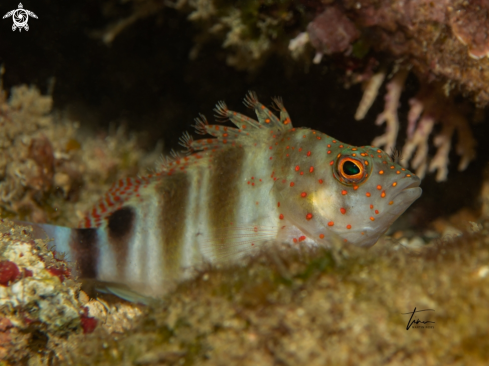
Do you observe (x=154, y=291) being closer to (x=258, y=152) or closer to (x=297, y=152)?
(x=258, y=152)

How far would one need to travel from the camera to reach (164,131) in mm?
6613

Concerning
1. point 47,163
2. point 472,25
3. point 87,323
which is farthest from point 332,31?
point 47,163

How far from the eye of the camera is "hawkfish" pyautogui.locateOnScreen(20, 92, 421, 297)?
304 centimetres

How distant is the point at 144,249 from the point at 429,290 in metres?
2.72

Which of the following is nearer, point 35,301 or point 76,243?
point 35,301

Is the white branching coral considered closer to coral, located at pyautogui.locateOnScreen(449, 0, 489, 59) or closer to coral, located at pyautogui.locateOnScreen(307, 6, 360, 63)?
coral, located at pyautogui.locateOnScreen(307, 6, 360, 63)

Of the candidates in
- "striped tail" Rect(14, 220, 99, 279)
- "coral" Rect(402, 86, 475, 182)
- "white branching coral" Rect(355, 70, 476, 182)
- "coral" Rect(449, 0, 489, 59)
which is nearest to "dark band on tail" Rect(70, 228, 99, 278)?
"striped tail" Rect(14, 220, 99, 279)

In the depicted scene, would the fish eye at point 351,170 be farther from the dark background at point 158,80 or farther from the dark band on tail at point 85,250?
the dark band on tail at point 85,250

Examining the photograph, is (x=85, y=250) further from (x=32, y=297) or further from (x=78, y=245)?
(x=32, y=297)

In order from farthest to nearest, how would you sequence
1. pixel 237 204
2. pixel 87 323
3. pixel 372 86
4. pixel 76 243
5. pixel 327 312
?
pixel 372 86
pixel 76 243
pixel 237 204
pixel 87 323
pixel 327 312

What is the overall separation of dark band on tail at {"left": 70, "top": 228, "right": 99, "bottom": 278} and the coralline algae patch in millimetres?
271

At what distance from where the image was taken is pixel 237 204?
3.37 meters

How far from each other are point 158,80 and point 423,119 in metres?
4.82

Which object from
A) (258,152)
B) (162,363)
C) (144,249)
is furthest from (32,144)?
(162,363)
